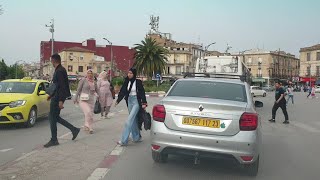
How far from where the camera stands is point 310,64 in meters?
104

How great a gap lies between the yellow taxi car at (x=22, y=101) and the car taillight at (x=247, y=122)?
733cm

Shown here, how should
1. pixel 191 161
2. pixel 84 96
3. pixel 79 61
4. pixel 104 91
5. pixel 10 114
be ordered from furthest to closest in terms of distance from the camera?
pixel 79 61 → pixel 104 91 → pixel 10 114 → pixel 84 96 → pixel 191 161

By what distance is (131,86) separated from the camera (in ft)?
29.1

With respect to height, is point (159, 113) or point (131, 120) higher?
point (159, 113)

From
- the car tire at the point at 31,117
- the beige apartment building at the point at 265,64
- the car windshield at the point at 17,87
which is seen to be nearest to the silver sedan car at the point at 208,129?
the car tire at the point at 31,117

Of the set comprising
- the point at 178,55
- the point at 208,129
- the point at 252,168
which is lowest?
the point at 252,168

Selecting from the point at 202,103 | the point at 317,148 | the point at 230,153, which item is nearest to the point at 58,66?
the point at 202,103

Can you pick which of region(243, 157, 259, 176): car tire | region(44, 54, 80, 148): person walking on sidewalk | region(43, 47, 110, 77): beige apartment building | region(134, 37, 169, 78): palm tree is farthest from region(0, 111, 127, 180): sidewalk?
region(43, 47, 110, 77): beige apartment building

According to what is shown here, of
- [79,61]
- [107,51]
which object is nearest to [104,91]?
[79,61]

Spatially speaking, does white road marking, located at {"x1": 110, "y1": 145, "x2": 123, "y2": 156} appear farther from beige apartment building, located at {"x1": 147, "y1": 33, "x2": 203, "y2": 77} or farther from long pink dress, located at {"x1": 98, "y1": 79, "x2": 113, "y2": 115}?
beige apartment building, located at {"x1": 147, "y1": 33, "x2": 203, "y2": 77}

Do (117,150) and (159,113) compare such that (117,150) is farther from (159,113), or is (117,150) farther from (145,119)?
(159,113)

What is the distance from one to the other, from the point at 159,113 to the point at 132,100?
2487mm

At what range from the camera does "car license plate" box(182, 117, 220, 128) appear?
19.7ft

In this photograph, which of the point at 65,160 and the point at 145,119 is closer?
the point at 65,160
